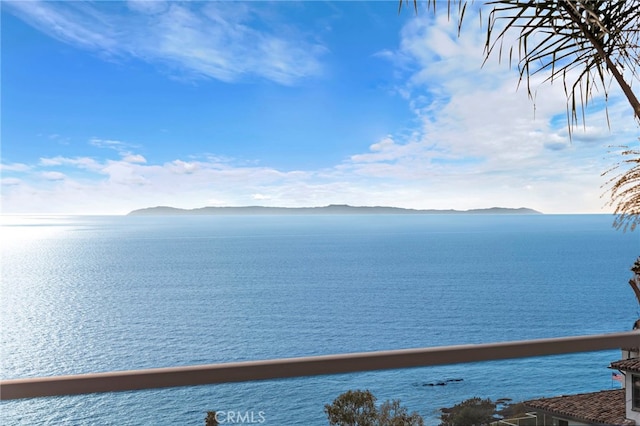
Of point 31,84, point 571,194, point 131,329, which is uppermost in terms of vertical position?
point 31,84

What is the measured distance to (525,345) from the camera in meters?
1.54

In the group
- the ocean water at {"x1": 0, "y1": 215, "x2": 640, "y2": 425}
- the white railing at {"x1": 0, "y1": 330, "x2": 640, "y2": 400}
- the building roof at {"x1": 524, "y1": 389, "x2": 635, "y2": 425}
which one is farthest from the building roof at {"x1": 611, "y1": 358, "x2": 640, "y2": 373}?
the ocean water at {"x1": 0, "y1": 215, "x2": 640, "y2": 425}

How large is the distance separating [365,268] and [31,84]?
3470 cm

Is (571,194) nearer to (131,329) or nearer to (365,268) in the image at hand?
(365,268)

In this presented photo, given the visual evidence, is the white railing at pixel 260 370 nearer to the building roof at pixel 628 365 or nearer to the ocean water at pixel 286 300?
the building roof at pixel 628 365

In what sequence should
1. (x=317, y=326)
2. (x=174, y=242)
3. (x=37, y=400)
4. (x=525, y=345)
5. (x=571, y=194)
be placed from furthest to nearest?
(x=174, y=242) → (x=571, y=194) → (x=317, y=326) → (x=525, y=345) → (x=37, y=400)

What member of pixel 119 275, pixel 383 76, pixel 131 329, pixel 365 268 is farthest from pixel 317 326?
pixel 383 76

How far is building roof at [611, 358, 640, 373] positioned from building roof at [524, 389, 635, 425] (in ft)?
0.35

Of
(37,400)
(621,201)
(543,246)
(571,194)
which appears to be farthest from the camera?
(543,246)

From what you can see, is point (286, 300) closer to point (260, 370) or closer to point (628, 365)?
point (628, 365)

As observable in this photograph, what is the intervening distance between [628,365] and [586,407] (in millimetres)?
231

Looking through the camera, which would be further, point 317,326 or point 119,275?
point 119,275

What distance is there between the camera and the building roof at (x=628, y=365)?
1676 millimetres

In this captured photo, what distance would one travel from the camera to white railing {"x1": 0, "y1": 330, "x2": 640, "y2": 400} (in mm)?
1212
